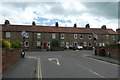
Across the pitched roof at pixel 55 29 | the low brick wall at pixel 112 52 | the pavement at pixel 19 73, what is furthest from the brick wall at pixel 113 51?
the pitched roof at pixel 55 29

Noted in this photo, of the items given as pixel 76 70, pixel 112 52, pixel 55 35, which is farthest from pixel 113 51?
pixel 55 35

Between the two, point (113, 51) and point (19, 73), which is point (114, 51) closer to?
point (113, 51)

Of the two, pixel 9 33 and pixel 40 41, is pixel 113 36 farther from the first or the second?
pixel 9 33

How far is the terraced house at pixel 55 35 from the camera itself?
266ft

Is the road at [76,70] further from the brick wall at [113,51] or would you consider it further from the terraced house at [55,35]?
the terraced house at [55,35]

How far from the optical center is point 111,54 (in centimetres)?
3900

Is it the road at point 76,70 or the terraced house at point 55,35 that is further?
the terraced house at point 55,35

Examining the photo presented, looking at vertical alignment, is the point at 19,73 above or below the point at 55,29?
below

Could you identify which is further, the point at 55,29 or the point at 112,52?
the point at 55,29

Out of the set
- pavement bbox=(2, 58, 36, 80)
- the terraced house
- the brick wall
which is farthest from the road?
the terraced house

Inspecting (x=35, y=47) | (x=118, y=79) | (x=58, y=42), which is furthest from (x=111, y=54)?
(x=35, y=47)

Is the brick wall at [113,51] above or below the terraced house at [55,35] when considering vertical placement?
below

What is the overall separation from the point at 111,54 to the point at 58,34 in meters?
46.8

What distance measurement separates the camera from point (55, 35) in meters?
84.8
